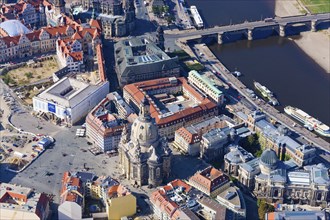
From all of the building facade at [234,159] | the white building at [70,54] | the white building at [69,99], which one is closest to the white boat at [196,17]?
the white building at [70,54]

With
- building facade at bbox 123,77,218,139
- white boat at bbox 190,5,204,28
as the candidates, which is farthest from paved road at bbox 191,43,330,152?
white boat at bbox 190,5,204,28

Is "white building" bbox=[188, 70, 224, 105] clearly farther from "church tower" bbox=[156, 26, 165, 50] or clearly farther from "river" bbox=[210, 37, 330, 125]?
"church tower" bbox=[156, 26, 165, 50]

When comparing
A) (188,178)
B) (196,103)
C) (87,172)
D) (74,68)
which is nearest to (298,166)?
(188,178)

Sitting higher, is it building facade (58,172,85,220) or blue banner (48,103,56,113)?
blue banner (48,103,56,113)

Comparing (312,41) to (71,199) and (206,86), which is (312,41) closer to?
(206,86)

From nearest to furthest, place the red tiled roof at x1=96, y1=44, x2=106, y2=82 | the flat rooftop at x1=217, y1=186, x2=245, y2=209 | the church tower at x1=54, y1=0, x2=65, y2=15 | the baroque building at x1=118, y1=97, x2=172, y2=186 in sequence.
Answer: the flat rooftop at x1=217, y1=186, x2=245, y2=209 < the baroque building at x1=118, y1=97, x2=172, y2=186 < the red tiled roof at x1=96, y1=44, x2=106, y2=82 < the church tower at x1=54, y1=0, x2=65, y2=15

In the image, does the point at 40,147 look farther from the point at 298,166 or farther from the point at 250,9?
the point at 250,9
